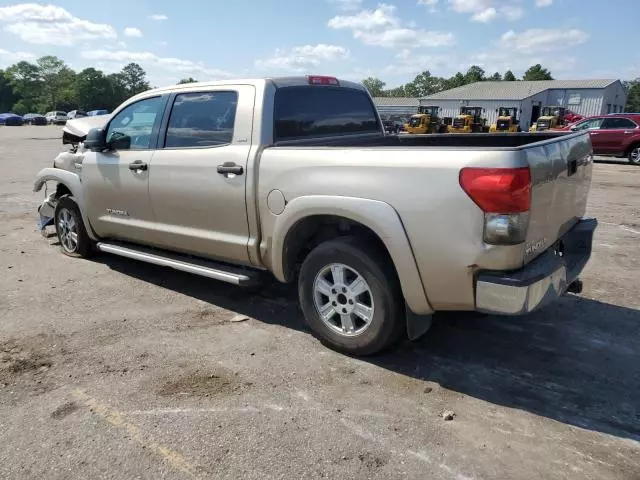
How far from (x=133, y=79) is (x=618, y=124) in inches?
4706

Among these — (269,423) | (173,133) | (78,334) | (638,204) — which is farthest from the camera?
(638,204)

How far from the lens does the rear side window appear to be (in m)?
4.19

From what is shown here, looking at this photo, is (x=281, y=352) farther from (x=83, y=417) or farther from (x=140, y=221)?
(x=140, y=221)

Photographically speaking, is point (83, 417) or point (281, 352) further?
point (281, 352)

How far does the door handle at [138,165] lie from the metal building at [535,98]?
54.0 m

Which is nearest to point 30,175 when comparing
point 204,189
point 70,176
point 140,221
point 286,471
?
point 70,176

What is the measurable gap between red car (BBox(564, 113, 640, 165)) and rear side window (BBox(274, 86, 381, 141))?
49.7 feet

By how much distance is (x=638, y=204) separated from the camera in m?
10.2

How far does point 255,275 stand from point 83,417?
165 cm

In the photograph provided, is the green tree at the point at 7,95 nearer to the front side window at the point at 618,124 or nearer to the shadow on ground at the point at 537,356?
the front side window at the point at 618,124

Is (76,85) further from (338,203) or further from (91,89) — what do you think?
(338,203)

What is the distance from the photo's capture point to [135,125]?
5.13 m

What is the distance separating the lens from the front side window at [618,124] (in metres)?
17.7

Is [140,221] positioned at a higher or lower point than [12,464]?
higher
